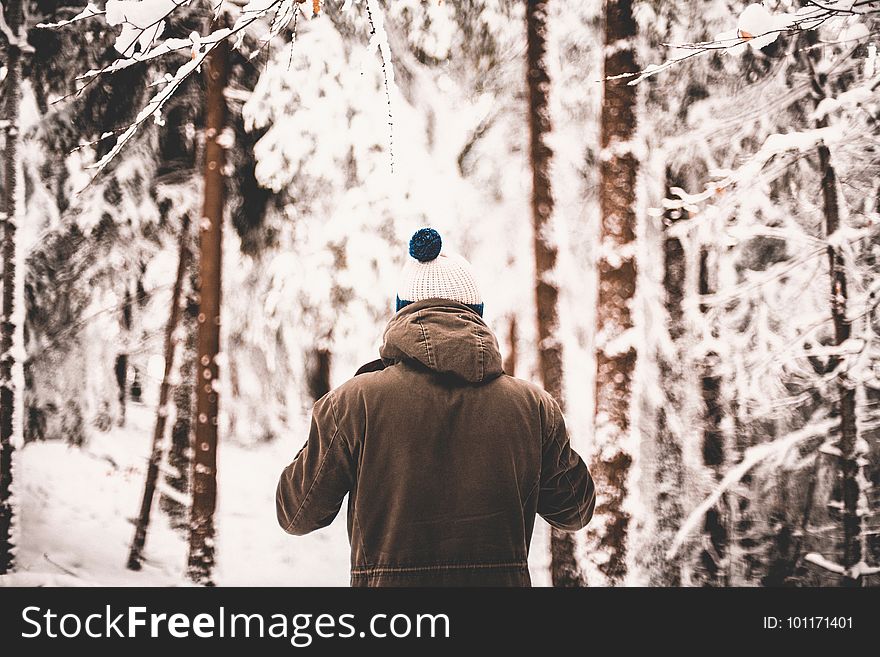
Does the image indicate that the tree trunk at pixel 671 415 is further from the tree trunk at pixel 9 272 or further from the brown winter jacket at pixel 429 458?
the tree trunk at pixel 9 272

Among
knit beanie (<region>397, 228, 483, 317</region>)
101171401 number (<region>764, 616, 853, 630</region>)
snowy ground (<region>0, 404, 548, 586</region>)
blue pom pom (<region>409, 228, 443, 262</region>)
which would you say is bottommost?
101171401 number (<region>764, 616, 853, 630</region>)

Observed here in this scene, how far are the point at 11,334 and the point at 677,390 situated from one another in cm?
332

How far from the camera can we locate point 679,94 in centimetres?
336

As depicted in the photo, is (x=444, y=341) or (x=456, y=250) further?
(x=456, y=250)

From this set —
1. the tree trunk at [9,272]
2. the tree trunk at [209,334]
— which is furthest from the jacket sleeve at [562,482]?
the tree trunk at [9,272]

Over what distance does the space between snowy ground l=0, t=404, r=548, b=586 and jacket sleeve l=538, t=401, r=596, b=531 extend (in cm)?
162

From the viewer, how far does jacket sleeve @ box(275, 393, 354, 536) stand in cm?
178

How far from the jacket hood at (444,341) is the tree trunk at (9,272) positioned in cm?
248

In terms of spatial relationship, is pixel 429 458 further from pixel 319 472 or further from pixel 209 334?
pixel 209 334

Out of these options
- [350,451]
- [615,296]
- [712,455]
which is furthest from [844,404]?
[350,451]

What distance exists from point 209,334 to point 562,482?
2.08 metres

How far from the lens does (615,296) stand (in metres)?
3.33

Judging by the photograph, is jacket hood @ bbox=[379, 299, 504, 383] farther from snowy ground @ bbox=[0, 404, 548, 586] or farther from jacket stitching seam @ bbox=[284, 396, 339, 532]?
Result: snowy ground @ bbox=[0, 404, 548, 586]

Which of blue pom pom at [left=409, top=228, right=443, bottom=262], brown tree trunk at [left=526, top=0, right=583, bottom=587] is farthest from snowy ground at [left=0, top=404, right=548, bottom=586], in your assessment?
blue pom pom at [left=409, top=228, right=443, bottom=262]
